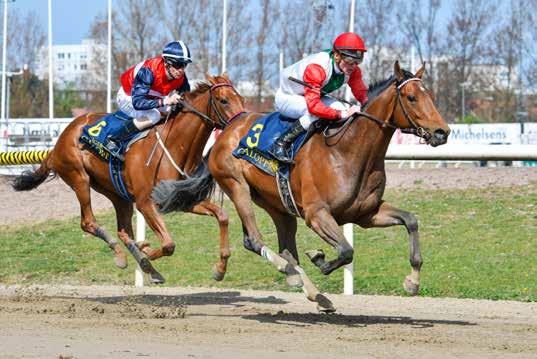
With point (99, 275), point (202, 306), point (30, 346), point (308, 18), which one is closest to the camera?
point (30, 346)

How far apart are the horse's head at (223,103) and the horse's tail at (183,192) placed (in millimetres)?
510

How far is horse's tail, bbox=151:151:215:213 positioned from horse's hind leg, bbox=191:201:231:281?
0.07m

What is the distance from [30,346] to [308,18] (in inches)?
1215

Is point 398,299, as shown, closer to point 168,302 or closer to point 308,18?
point 168,302

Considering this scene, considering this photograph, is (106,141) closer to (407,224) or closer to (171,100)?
(171,100)

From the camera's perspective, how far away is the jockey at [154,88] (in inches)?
377

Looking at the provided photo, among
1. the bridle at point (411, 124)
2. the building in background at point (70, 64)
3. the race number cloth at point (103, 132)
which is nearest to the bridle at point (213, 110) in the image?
the race number cloth at point (103, 132)

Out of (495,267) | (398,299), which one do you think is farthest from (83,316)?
(495,267)

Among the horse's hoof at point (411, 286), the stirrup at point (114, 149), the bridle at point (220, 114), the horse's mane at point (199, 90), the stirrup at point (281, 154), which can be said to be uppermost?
the horse's mane at point (199, 90)

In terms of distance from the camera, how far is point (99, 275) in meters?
11.9

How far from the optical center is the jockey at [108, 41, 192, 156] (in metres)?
9.58

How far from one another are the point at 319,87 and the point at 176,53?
5.97ft

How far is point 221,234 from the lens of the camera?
9414 mm

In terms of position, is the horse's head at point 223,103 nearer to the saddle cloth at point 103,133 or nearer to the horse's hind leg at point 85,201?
the saddle cloth at point 103,133
